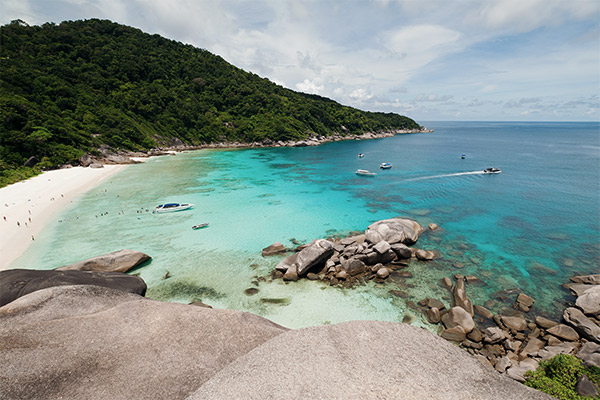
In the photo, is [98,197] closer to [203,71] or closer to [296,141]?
[296,141]

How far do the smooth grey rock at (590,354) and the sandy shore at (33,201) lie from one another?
3946cm

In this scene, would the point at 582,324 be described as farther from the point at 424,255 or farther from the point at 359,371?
the point at 359,371

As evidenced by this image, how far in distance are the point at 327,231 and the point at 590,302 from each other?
20999 mm

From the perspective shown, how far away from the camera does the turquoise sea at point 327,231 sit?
18.2 metres

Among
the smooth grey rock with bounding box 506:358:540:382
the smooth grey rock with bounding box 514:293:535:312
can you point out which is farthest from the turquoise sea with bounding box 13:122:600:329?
the smooth grey rock with bounding box 506:358:540:382

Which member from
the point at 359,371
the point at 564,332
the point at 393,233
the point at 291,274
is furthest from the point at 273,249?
the point at 564,332

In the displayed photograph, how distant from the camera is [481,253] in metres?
24.4

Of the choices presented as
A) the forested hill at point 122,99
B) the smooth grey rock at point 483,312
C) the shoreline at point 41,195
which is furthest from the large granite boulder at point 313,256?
the forested hill at point 122,99

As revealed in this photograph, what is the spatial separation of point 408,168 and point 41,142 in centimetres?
9083

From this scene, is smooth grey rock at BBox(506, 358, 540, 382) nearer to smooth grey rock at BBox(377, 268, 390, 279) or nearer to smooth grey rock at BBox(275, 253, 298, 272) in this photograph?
smooth grey rock at BBox(377, 268, 390, 279)

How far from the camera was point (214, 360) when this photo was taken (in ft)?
27.9

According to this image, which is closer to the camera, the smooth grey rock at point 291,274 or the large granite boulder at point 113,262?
the large granite boulder at point 113,262

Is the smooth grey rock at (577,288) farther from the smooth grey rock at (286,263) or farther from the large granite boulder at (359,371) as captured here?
the smooth grey rock at (286,263)

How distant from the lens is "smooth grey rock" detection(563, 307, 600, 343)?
1371 centimetres
